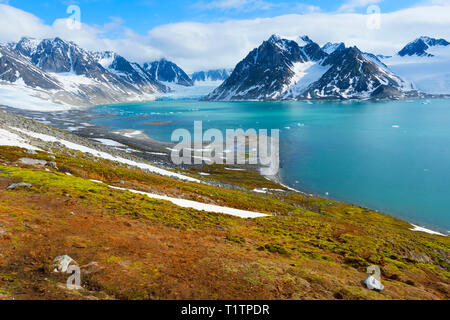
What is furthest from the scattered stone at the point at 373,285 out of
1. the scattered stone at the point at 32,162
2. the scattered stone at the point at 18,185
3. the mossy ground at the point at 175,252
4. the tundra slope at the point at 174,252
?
the scattered stone at the point at 32,162

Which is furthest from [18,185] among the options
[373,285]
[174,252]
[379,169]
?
[379,169]

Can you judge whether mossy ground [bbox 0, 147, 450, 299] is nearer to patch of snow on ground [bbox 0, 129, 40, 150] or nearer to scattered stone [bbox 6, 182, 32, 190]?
scattered stone [bbox 6, 182, 32, 190]

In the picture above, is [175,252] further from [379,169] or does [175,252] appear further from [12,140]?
[379,169]

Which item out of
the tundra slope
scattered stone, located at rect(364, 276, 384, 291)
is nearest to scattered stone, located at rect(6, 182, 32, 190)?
the tundra slope

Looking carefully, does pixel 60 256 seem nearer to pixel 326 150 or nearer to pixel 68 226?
pixel 68 226

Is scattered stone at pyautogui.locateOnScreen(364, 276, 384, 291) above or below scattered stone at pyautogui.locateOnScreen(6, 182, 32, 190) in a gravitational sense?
below
